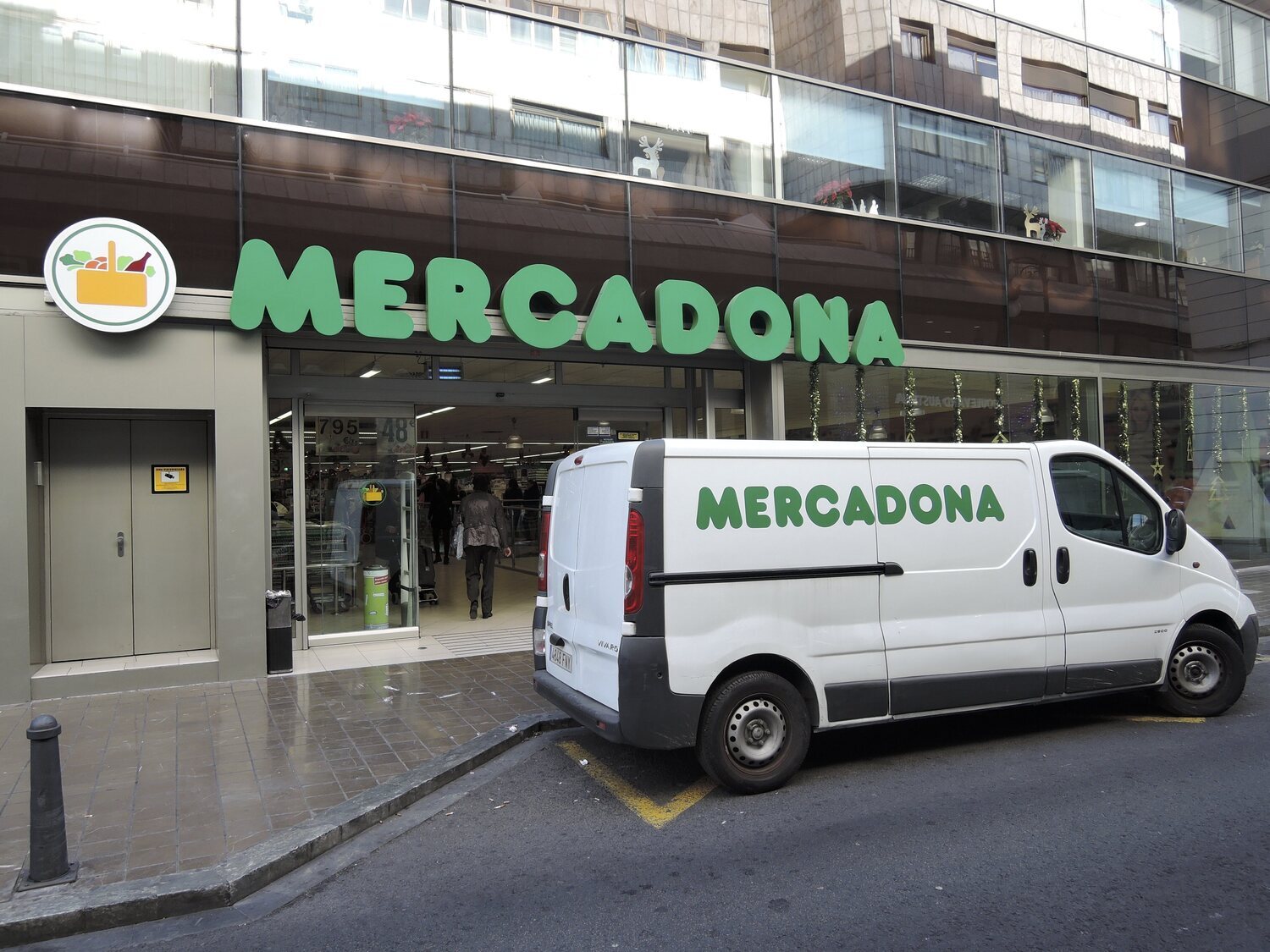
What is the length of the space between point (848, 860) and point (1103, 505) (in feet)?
11.6

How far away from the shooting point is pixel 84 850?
14.9ft

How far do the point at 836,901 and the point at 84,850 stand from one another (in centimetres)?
373

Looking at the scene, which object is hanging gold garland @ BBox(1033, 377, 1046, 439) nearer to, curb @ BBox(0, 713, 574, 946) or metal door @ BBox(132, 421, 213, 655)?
metal door @ BBox(132, 421, 213, 655)

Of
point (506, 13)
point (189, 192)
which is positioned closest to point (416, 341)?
point (189, 192)

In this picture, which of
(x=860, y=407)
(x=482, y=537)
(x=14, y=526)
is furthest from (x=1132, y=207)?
(x=14, y=526)

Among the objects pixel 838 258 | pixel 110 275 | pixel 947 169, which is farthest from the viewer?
pixel 947 169

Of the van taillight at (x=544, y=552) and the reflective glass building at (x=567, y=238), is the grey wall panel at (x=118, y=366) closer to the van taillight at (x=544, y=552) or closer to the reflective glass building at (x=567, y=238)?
the reflective glass building at (x=567, y=238)

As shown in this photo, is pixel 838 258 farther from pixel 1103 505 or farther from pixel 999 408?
pixel 1103 505

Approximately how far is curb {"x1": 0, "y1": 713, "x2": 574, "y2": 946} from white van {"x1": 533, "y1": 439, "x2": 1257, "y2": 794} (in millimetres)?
1393

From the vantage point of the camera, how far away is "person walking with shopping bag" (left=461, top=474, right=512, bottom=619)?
39.3 feet

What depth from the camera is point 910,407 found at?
43.4 ft

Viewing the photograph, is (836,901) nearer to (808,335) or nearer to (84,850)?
(84,850)

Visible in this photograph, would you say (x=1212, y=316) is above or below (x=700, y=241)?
below

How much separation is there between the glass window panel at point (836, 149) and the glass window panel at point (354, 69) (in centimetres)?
482
